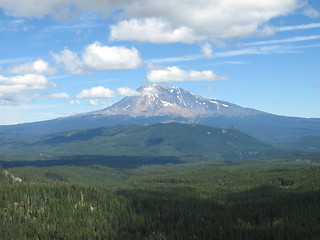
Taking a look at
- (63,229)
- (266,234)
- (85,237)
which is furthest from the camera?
(63,229)

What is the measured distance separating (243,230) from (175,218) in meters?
42.8

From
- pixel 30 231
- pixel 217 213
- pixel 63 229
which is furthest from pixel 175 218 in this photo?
pixel 30 231

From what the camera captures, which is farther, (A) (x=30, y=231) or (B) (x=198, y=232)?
(A) (x=30, y=231)

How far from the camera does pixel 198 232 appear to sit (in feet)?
542

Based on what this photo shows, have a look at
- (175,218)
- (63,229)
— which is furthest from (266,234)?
(63,229)

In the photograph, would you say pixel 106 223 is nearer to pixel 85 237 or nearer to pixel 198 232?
pixel 85 237

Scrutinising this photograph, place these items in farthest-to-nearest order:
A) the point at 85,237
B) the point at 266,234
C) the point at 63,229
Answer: the point at 63,229 → the point at 85,237 → the point at 266,234

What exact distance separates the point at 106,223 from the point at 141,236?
2748 centimetres

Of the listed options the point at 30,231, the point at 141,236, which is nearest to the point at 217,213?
the point at 141,236

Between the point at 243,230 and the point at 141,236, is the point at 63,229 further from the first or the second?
the point at 243,230

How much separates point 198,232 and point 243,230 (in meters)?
16.9

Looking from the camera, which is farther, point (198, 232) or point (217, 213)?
point (217, 213)

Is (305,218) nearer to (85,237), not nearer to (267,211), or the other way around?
(267,211)

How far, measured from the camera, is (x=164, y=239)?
16350 centimetres
